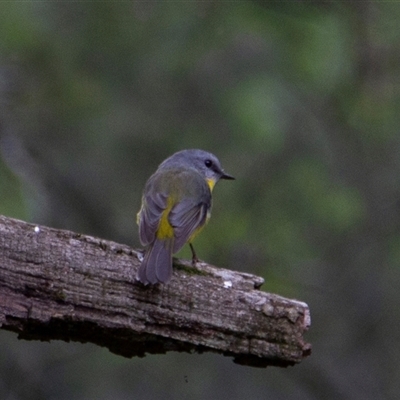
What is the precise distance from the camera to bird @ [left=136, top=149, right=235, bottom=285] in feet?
17.3

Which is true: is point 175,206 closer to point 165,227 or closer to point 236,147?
point 165,227

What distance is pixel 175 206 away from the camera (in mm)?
6113

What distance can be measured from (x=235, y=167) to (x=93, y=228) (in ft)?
6.65

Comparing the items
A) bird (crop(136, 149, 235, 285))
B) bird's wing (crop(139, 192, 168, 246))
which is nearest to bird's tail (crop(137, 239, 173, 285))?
bird (crop(136, 149, 235, 285))

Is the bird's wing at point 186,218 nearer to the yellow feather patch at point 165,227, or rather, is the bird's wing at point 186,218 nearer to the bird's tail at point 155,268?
the yellow feather patch at point 165,227

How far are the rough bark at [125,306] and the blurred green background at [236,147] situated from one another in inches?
107

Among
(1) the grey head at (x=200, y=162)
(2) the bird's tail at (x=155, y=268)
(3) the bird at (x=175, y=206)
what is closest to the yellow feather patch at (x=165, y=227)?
(3) the bird at (x=175, y=206)

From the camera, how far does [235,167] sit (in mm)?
10234

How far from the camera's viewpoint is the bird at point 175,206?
5.27 m

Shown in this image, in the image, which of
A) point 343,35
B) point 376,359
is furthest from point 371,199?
point 343,35

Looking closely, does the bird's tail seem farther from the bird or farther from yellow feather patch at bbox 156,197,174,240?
yellow feather patch at bbox 156,197,174,240

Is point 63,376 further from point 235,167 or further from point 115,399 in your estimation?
point 235,167

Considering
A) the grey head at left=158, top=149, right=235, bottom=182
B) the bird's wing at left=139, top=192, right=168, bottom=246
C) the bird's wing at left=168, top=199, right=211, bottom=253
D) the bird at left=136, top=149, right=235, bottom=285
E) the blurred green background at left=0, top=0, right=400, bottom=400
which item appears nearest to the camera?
the bird at left=136, top=149, right=235, bottom=285

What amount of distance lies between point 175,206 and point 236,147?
12.2 feet
